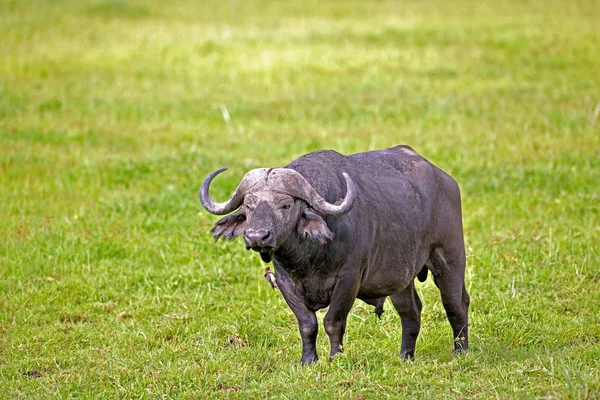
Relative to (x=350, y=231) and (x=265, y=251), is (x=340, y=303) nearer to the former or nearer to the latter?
(x=350, y=231)

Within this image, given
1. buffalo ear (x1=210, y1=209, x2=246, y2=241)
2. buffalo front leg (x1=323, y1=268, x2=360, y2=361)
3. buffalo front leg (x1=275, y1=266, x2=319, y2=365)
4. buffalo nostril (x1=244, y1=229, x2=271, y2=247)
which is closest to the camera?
buffalo nostril (x1=244, y1=229, x2=271, y2=247)

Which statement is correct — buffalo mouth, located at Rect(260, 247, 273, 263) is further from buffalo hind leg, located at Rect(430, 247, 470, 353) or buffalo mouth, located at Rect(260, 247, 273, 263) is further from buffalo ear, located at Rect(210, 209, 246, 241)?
buffalo hind leg, located at Rect(430, 247, 470, 353)

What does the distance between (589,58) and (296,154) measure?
8.12 metres

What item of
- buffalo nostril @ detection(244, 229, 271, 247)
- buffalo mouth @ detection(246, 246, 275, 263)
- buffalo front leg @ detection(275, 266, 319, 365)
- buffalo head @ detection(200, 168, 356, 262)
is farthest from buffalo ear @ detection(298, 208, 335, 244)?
buffalo front leg @ detection(275, 266, 319, 365)

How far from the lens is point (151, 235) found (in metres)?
11.2

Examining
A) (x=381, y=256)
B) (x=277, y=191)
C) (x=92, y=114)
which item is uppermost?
(x=277, y=191)

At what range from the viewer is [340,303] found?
288 inches

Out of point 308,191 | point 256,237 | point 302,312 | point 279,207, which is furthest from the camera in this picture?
point 302,312

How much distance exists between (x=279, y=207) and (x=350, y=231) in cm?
70

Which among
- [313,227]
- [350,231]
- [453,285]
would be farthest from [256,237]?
[453,285]

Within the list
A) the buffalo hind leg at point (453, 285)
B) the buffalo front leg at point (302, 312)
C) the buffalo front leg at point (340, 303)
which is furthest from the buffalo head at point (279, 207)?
the buffalo hind leg at point (453, 285)

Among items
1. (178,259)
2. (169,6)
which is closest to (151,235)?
(178,259)

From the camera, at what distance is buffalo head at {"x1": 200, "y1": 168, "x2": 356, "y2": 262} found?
686 cm

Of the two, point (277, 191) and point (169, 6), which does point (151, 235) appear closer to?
point (277, 191)
